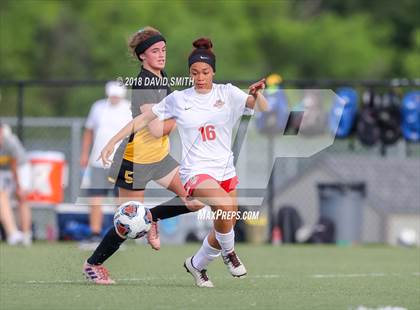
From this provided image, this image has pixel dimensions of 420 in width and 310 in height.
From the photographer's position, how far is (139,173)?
394 inches

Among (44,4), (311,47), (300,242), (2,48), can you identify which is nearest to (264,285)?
(300,242)

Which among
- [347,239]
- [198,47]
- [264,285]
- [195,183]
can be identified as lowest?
[347,239]

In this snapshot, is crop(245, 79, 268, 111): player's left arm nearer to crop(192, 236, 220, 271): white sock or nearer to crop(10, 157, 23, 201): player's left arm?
crop(192, 236, 220, 271): white sock

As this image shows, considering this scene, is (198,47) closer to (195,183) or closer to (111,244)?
(195,183)

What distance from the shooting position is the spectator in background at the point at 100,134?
15211 mm

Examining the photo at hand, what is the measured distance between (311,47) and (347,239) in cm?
3591

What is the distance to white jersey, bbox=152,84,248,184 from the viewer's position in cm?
944

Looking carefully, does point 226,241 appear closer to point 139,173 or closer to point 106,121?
point 139,173

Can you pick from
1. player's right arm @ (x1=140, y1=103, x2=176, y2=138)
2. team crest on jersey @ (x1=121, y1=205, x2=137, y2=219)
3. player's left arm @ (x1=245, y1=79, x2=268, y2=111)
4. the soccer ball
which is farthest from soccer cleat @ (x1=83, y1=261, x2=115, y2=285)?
player's left arm @ (x1=245, y1=79, x2=268, y2=111)

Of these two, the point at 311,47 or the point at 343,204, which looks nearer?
the point at 343,204

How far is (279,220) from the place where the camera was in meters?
17.3

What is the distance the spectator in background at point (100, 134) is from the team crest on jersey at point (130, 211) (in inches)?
210

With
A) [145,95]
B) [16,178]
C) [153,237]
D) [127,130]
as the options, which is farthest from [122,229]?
[16,178]

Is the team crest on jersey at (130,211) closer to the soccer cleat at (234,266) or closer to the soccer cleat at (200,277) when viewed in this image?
the soccer cleat at (200,277)
